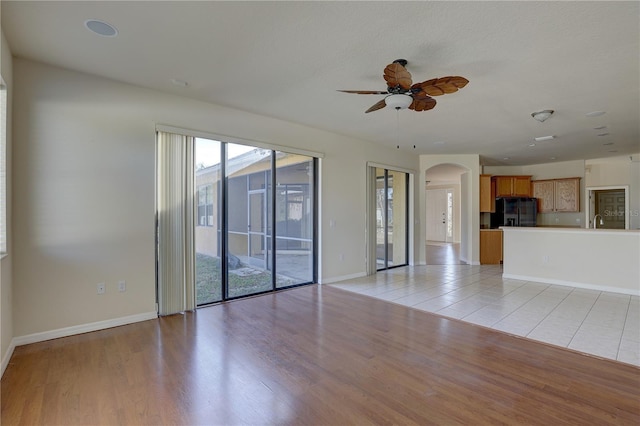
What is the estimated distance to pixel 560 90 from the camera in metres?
3.58

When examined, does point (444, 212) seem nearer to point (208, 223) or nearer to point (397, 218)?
point (397, 218)

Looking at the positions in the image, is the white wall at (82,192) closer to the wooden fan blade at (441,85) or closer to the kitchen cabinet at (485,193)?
the wooden fan blade at (441,85)

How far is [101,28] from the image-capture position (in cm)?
243

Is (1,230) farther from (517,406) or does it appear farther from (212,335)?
(517,406)

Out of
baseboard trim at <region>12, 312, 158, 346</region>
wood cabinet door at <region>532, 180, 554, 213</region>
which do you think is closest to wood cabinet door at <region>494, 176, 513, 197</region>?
wood cabinet door at <region>532, 180, 554, 213</region>

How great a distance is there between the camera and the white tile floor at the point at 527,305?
3086mm

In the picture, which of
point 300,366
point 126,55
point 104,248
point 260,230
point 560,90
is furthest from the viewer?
point 260,230

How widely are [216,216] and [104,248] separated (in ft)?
4.55

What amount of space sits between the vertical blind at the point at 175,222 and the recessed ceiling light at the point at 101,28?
4.39 feet

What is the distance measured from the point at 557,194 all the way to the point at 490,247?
2.60m

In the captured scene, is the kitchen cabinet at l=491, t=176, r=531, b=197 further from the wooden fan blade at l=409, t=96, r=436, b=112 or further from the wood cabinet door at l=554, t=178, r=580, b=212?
the wooden fan blade at l=409, t=96, r=436, b=112

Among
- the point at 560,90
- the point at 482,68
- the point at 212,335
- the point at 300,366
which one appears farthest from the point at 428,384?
the point at 560,90

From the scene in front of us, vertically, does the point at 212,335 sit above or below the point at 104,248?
below

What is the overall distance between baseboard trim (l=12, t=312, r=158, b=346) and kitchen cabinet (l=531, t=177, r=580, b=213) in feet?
31.8
